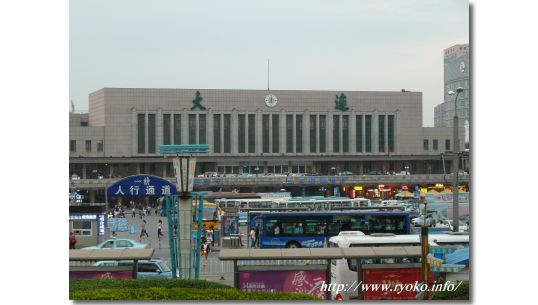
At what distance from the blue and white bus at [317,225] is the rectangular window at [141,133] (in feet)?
113

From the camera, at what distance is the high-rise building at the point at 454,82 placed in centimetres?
7625

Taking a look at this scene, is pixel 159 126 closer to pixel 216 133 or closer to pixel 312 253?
pixel 216 133

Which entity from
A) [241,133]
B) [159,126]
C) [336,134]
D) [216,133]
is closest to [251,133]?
[241,133]

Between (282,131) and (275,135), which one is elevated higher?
(282,131)

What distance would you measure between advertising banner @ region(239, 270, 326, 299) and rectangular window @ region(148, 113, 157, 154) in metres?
47.6

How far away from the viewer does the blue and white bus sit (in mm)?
28531

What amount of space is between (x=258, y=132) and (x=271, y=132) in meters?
A: 1.02

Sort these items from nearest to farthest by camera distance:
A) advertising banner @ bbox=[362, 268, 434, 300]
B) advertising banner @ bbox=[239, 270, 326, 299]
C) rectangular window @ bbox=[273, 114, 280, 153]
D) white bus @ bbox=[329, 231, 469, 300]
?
advertising banner @ bbox=[362, 268, 434, 300], advertising banner @ bbox=[239, 270, 326, 299], white bus @ bbox=[329, 231, 469, 300], rectangular window @ bbox=[273, 114, 280, 153]

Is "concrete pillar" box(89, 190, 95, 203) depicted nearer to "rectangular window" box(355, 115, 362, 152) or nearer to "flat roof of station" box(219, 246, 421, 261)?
"rectangular window" box(355, 115, 362, 152)

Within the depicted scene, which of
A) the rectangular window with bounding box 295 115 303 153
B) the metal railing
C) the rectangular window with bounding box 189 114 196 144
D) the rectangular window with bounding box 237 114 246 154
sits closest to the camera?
the metal railing

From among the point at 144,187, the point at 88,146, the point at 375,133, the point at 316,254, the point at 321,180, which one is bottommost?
the point at 316,254

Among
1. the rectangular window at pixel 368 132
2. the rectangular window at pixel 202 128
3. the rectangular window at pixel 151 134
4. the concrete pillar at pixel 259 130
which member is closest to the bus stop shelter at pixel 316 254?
the rectangular window at pixel 202 128

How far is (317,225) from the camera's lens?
28562 millimetres

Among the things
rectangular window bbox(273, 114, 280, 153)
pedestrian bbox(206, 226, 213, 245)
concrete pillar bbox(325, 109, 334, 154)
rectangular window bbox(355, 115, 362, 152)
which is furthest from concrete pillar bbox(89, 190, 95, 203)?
pedestrian bbox(206, 226, 213, 245)
